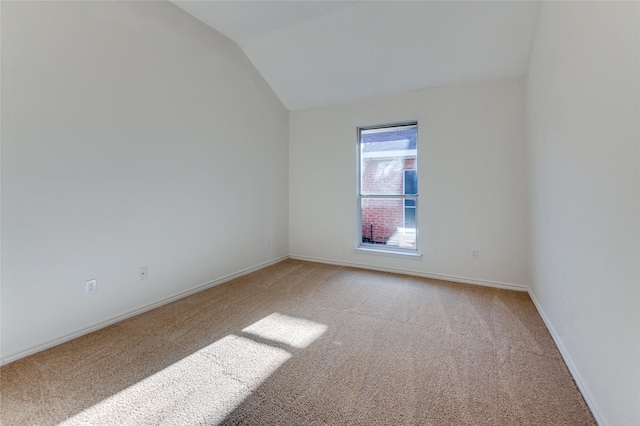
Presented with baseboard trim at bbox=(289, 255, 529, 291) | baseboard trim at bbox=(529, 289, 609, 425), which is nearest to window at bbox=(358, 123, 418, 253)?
baseboard trim at bbox=(289, 255, 529, 291)

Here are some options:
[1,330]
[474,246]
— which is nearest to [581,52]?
[474,246]

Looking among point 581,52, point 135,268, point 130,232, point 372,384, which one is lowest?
point 372,384

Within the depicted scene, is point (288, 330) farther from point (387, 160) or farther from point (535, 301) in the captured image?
point (387, 160)

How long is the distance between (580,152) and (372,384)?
171 cm

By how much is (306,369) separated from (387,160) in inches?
112

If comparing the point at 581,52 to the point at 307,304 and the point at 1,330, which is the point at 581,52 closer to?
the point at 307,304

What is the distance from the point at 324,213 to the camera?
399 cm

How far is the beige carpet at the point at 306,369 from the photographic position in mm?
1266

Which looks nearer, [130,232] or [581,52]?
[581,52]

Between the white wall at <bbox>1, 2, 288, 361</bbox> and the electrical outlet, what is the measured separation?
0.04 meters

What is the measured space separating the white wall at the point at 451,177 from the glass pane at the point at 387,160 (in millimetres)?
168

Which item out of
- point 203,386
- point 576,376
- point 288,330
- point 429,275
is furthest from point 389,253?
point 203,386

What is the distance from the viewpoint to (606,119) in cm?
117

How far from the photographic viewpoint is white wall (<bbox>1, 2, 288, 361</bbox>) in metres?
1.69
